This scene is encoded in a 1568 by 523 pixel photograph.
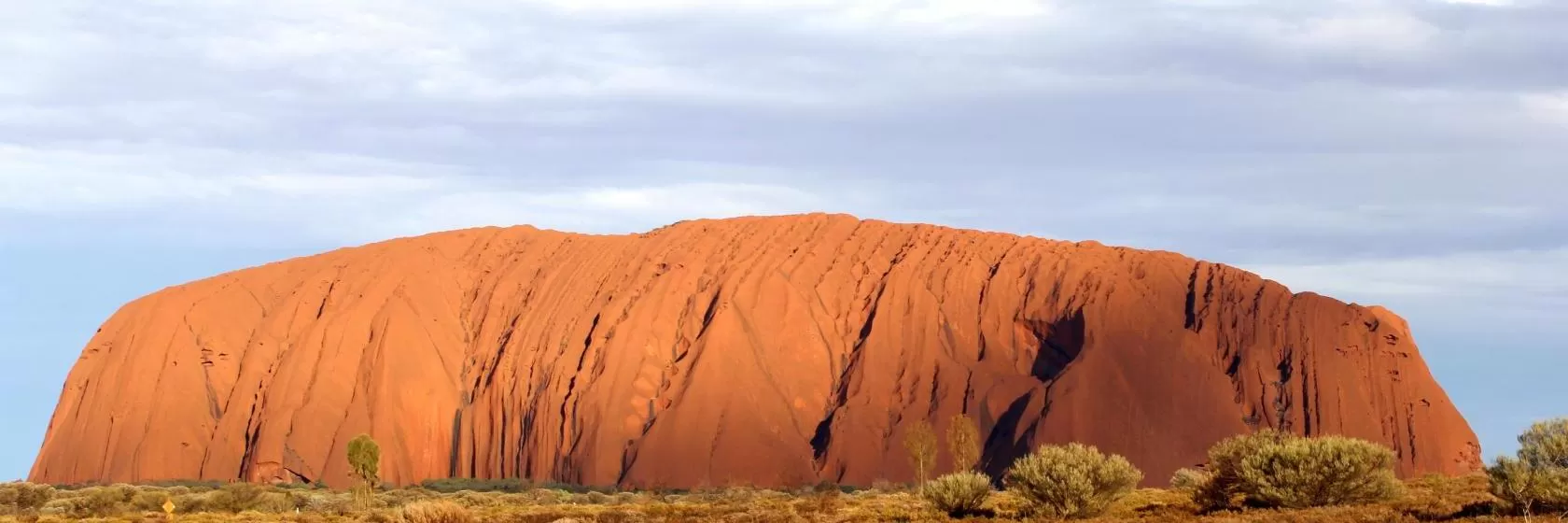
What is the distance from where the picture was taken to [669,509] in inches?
1994

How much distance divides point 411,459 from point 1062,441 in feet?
139

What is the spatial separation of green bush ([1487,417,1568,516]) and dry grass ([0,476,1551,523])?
72 centimetres

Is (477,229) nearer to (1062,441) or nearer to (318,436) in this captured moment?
(318,436)

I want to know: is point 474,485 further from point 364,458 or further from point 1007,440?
point 364,458

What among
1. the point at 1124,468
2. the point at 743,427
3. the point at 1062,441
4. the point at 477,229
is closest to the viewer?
the point at 1124,468

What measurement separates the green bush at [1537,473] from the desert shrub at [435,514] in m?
25.1

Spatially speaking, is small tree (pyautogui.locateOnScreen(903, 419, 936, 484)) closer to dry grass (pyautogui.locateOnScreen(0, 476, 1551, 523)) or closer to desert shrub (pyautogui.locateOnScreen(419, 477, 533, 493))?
dry grass (pyautogui.locateOnScreen(0, 476, 1551, 523))

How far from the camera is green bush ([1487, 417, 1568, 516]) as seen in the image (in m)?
29.4

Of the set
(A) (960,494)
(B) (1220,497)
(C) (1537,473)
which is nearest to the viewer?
(C) (1537,473)

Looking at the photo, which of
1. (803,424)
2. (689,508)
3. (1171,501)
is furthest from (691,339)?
(1171,501)

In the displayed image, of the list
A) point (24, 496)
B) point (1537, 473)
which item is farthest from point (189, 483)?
point (1537, 473)

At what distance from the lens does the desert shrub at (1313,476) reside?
34469 mm

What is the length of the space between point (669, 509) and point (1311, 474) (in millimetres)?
22550

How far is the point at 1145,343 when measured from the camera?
97.2 m
